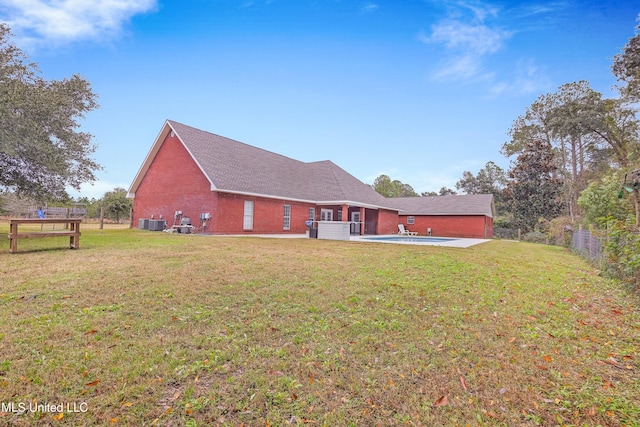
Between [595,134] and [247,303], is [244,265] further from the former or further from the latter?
[595,134]

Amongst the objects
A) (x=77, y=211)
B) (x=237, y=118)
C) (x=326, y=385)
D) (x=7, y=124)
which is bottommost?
(x=326, y=385)

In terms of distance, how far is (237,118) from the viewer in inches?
982

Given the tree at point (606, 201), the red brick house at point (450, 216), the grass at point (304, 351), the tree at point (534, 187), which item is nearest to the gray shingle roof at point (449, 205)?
the red brick house at point (450, 216)

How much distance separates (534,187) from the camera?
3372 centimetres

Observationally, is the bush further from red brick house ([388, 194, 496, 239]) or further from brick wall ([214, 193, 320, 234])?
brick wall ([214, 193, 320, 234])

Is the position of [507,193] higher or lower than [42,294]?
higher

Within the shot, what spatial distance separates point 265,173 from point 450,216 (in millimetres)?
19711

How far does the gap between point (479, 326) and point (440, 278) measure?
8.79ft

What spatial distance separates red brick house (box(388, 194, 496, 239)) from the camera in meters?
29.0

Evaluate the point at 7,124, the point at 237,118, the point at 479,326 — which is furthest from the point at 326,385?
the point at 237,118

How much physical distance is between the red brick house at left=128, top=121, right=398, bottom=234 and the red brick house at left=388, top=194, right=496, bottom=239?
9.28m

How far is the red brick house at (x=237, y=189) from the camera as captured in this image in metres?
17.0

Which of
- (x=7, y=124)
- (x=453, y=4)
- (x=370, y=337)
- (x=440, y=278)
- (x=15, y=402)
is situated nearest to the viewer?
(x=15, y=402)

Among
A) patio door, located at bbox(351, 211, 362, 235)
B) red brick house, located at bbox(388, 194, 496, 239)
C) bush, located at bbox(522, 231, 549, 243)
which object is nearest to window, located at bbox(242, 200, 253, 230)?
patio door, located at bbox(351, 211, 362, 235)
